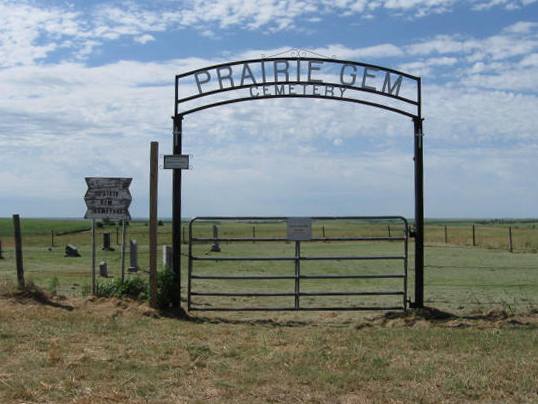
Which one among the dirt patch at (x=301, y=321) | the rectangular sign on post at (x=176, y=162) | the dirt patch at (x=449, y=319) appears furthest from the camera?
the rectangular sign on post at (x=176, y=162)

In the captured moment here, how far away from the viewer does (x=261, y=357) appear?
794cm

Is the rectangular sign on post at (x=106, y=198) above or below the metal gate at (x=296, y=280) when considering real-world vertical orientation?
above

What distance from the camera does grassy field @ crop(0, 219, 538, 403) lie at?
639 centimetres

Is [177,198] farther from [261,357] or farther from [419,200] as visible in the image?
[261,357]

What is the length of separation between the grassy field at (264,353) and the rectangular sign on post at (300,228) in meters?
1.36

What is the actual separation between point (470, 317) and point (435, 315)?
56 cm

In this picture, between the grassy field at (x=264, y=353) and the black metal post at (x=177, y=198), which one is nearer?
the grassy field at (x=264, y=353)

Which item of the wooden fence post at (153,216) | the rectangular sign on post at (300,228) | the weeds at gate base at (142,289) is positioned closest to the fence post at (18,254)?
the weeds at gate base at (142,289)

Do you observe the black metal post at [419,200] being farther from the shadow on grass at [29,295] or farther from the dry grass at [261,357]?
the shadow on grass at [29,295]

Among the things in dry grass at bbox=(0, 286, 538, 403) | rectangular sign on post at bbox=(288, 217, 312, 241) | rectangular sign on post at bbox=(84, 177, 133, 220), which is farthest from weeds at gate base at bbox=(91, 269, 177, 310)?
rectangular sign on post at bbox=(288, 217, 312, 241)

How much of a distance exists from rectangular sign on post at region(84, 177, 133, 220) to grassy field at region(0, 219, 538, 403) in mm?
1606

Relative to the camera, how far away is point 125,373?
7.03 m

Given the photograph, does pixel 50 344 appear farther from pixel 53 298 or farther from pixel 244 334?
pixel 53 298

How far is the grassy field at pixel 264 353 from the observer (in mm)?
6391
